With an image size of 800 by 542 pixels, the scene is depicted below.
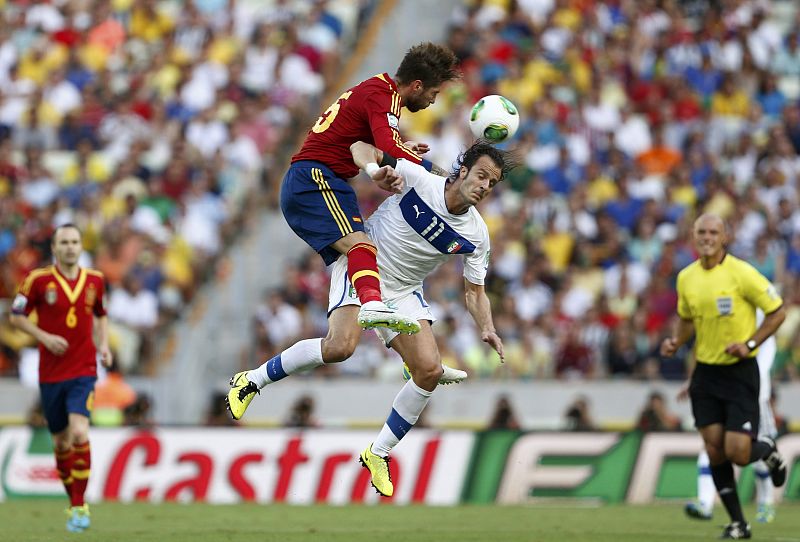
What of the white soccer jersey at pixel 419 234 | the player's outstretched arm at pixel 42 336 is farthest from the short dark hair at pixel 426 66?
the player's outstretched arm at pixel 42 336

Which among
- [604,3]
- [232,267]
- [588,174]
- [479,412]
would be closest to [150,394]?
[232,267]

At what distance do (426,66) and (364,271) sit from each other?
1.62m

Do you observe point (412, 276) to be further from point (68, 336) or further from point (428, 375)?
point (68, 336)

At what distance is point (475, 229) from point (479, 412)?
8485 millimetres

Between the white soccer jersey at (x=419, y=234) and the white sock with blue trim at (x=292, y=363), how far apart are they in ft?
2.84

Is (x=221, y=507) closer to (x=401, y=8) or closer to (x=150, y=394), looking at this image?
(x=150, y=394)

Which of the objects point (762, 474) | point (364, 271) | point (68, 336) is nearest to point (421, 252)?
point (364, 271)

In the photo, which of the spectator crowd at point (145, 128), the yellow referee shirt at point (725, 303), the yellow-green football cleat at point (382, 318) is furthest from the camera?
the spectator crowd at point (145, 128)

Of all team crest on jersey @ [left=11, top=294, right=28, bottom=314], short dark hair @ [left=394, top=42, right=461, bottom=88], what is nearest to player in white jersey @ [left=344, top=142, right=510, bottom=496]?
short dark hair @ [left=394, top=42, right=461, bottom=88]

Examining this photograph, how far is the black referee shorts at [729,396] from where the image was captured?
14414mm

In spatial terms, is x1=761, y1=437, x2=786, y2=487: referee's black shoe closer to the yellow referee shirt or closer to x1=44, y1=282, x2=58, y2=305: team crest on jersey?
the yellow referee shirt

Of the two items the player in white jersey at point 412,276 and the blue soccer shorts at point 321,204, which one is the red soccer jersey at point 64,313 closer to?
the player in white jersey at point 412,276

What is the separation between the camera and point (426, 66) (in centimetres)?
1259

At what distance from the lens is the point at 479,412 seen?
70.3 feet
